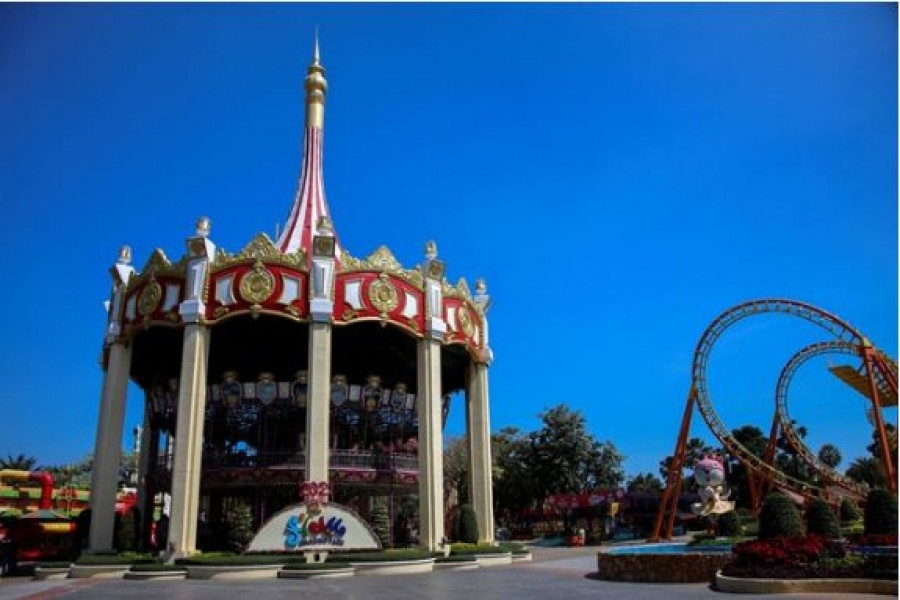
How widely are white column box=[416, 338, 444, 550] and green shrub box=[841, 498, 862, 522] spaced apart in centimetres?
2783

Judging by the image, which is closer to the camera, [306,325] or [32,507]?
[306,325]

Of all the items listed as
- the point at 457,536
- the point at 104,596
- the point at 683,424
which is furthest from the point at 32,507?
the point at 683,424

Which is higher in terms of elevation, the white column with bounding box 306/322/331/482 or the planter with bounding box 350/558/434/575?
the white column with bounding box 306/322/331/482

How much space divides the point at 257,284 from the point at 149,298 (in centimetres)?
533

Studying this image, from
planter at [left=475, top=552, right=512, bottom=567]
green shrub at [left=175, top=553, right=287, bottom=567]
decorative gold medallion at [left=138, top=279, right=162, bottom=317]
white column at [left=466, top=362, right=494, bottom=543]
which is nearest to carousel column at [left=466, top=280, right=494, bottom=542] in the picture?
white column at [left=466, top=362, right=494, bottom=543]

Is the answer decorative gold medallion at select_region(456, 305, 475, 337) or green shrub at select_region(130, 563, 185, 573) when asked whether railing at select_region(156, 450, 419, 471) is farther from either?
decorative gold medallion at select_region(456, 305, 475, 337)

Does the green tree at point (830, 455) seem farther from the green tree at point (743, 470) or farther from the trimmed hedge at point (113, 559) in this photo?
the trimmed hedge at point (113, 559)

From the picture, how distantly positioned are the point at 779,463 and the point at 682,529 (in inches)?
1621

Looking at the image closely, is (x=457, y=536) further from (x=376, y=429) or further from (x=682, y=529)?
(x=682, y=529)

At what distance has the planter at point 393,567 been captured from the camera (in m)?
25.9

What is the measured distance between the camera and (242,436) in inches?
1508

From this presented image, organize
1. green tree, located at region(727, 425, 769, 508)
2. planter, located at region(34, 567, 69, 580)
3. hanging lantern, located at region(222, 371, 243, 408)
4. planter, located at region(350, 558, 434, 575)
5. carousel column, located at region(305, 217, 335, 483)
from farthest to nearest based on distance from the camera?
green tree, located at region(727, 425, 769, 508)
hanging lantern, located at region(222, 371, 243, 408)
carousel column, located at region(305, 217, 335, 483)
planter, located at region(34, 567, 69, 580)
planter, located at region(350, 558, 434, 575)

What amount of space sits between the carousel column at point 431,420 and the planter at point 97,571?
11.8 m

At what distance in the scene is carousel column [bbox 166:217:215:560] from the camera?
27.8 meters
